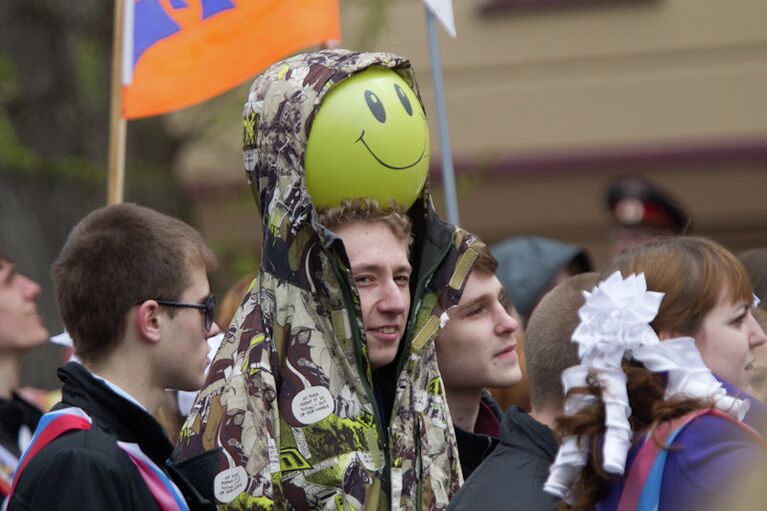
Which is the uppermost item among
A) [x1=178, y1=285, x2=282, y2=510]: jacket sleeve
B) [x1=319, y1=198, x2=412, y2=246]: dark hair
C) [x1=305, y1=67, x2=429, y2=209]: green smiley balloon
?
[x1=305, y1=67, x2=429, y2=209]: green smiley balloon

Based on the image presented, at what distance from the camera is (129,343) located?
3316 millimetres

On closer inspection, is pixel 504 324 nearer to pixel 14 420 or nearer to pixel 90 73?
pixel 14 420

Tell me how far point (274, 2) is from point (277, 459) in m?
1.98

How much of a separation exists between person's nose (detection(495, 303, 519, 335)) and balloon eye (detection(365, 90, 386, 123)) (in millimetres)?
915

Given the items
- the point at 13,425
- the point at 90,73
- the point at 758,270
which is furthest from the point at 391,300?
the point at 90,73

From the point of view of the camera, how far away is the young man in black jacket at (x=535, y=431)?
286 cm

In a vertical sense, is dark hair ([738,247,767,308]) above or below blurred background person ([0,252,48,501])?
above

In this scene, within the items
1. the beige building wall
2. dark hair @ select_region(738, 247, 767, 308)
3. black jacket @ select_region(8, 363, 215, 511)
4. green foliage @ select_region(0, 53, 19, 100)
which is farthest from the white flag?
the beige building wall

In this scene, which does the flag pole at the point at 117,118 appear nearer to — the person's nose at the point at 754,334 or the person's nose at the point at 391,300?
the person's nose at the point at 391,300

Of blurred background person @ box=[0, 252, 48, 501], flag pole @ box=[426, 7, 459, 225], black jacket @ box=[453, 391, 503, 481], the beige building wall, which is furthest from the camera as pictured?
the beige building wall

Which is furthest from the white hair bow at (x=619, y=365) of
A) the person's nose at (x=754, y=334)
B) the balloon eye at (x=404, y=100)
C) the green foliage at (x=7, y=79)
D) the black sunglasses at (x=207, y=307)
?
the green foliage at (x=7, y=79)

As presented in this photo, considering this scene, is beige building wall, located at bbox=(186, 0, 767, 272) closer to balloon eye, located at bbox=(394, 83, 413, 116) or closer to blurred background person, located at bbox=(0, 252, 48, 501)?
blurred background person, located at bbox=(0, 252, 48, 501)

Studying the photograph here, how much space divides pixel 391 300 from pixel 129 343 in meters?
0.64

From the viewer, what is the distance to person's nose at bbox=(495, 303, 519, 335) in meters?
3.86
